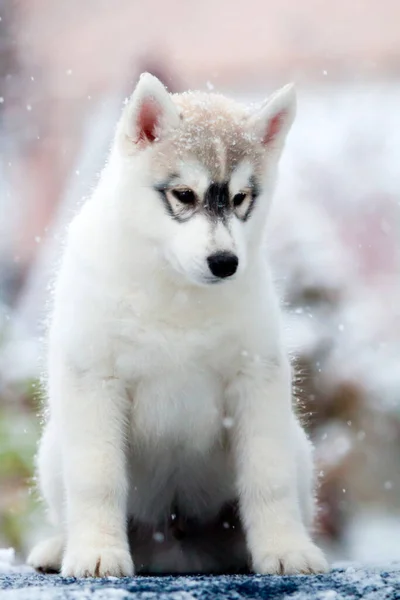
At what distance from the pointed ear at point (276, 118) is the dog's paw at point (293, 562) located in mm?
1115

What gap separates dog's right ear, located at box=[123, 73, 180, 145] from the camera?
2.74 m

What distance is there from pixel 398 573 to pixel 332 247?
2.97 metres

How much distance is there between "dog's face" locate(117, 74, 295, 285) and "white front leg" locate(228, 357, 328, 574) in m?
0.33

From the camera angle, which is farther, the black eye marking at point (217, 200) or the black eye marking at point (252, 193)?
the black eye marking at point (252, 193)

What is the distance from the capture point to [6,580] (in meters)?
2.58

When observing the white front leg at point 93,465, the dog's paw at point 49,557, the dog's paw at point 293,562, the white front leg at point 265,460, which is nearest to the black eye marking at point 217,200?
the white front leg at point 265,460

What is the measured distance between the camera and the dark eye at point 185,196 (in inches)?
105

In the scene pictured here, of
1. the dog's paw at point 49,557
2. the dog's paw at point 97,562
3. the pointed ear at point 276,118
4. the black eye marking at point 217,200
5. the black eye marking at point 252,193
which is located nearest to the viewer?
the dog's paw at point 97,562

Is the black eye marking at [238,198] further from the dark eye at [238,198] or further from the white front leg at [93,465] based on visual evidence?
the white front leg at [93,465]

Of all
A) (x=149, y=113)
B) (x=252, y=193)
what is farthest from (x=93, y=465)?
(x=149, y=113)

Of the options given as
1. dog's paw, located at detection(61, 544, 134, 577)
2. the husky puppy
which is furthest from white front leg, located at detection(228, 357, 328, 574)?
dog's paw, located at detection(61, 544, 134, 577)

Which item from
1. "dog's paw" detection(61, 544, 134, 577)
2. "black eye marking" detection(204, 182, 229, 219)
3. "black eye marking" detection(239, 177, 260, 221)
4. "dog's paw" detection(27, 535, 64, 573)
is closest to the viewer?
"dog's paw" detection(61, 544, 134, 577)

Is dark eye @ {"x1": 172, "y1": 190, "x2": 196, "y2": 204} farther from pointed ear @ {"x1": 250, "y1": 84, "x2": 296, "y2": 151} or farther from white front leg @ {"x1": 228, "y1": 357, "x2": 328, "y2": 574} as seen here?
white front leg @ {"x1": 228, "y1": 357, "x2": 328, "y2": 574}

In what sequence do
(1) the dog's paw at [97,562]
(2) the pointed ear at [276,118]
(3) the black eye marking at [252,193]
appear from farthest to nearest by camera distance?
(2) the pointed ear at [276,118]
(3) the black eye marking at [252,193]
(1) the dog's paw at [97,562]
